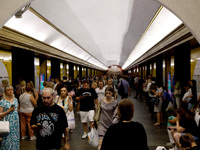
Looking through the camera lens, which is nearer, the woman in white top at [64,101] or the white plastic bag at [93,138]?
the white plastic bag at [93,138]

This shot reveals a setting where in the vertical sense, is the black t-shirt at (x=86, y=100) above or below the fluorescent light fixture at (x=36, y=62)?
below

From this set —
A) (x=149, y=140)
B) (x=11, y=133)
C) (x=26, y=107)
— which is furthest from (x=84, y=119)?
(x=11, y=133)

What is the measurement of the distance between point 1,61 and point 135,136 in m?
8.45

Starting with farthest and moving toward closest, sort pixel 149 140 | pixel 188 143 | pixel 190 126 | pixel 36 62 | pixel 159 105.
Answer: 1. pixel 36 62
2. pixel 159 105
3. pixel 149 140
4. pixel 190 126
5. pixel 188 143

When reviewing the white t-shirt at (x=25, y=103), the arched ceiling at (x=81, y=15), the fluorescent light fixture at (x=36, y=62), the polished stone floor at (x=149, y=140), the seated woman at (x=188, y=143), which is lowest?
the polished stone floor at (x=149, y=140)

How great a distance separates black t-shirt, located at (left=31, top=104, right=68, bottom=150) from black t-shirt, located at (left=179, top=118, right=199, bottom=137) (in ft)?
7.80

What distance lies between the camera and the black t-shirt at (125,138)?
2342 mm

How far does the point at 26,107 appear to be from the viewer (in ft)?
22.1

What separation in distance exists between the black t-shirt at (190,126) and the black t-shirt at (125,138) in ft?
7.58

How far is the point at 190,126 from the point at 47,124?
2678 millimetres

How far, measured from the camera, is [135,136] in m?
2.35

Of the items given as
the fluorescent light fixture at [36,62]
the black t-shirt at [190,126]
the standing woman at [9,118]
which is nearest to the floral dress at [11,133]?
the standing woman at [9,118]

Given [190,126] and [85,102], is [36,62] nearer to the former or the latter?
[85,102]

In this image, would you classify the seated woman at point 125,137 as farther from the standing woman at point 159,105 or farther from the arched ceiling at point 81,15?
the standing woman at point 159,105
